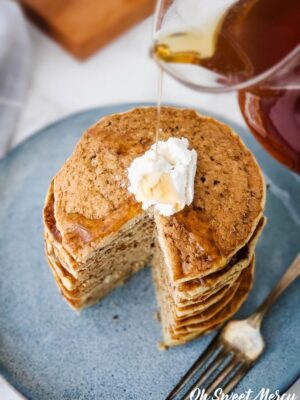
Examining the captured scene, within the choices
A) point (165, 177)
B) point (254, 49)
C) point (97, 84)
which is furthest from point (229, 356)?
point (97, 84)

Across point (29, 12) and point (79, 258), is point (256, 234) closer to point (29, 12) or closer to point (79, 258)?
point (79, 258)

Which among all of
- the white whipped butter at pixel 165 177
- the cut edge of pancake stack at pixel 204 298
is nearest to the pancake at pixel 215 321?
the cut edge of pancake stack at pixel 204 298

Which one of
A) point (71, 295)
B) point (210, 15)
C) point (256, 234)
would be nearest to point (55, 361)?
point (71, 295)

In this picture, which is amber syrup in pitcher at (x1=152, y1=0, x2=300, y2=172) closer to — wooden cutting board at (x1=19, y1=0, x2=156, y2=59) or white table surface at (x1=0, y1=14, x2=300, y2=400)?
white table surface at (x1=0, y1=14, x2=300, y2=400)

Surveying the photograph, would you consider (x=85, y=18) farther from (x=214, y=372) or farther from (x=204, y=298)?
(x=214, y=372)

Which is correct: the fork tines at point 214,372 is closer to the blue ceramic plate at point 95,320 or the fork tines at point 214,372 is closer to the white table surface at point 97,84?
the blue ceramic plate at point 95,320
